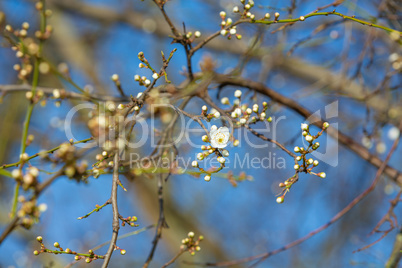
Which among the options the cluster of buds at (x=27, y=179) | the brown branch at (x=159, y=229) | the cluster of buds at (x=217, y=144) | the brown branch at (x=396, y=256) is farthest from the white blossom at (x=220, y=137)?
the brown branch at (x=396, y=256)

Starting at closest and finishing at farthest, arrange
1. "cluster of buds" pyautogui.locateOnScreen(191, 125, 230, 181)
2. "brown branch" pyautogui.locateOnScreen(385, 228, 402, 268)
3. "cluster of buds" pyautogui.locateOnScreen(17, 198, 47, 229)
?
"cluster of buds" pyautogui.locateOnScreen(17, 198, 47, 229) < "cluster of buds" pyautogui.locateOnScreen(191, 125, 230, 181) < "brown branch" pyautogui.locateOnScreen(385, 228, 402, 268)

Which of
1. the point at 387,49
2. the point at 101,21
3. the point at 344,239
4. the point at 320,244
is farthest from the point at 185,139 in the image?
the point at 320,244

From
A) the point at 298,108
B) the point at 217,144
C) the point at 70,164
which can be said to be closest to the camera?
the point at 70,164

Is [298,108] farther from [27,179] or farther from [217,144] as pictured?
[27,179]

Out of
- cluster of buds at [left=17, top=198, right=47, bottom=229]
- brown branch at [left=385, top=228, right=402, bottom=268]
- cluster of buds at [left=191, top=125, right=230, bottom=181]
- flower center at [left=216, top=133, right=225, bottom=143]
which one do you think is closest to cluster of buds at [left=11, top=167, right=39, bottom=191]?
cluster of buds at [left=17, top=198, right=47, bottom=229]

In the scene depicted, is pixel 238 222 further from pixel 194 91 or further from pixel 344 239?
pixel 194 91

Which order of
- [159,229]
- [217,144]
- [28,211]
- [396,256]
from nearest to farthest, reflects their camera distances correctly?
1. [28,211]
2. [217,144]
3. [159,229]
4. [396,256]

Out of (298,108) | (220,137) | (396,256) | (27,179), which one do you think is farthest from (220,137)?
(396,256)

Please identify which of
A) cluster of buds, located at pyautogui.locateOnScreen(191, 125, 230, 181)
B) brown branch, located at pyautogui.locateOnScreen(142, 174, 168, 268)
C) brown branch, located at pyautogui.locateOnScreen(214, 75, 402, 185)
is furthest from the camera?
brown branch, located at pyautogui.locateOnScreen(214, 75, 402, 185)

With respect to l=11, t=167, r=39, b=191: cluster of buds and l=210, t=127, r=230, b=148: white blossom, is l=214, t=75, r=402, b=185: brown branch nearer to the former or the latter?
l=210, t=127, r=230, b=148: white blossom

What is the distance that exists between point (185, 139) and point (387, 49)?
2273 mm

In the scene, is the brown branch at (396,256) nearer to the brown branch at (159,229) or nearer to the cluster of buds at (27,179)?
the brown branch at (159,229)

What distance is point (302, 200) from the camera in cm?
620

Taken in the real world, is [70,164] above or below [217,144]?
below
